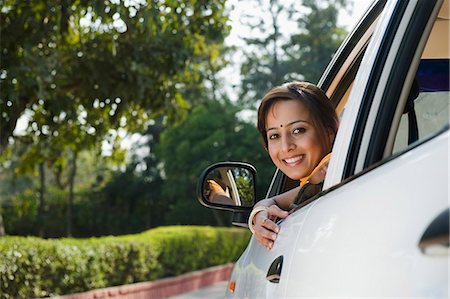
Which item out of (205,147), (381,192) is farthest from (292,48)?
(381,192)

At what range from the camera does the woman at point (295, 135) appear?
8.32 ft

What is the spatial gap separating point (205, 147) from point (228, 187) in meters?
32.1

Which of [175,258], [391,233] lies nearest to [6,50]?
[175,258]

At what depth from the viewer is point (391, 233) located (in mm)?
1424

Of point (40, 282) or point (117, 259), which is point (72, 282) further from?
point (117, 259)

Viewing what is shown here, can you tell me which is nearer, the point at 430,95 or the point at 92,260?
the point at 430,95

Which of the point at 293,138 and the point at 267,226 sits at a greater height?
the point at 293,138

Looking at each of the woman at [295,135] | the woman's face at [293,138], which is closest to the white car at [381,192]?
the woman at [295,135]

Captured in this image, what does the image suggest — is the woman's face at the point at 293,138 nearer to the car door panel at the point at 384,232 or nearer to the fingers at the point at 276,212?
the fingers at the point at 276,212

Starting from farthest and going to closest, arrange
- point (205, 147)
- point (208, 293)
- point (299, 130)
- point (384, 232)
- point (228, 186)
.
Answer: point (205, 147) < point (208, 293) < point (228, 186) < point (299, 130) < point (384, 232)

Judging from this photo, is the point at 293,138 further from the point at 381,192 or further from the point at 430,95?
the point at 381,192

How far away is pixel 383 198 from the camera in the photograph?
4.88ft

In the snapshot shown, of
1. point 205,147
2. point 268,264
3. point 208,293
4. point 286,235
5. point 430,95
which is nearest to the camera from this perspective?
point 286,235

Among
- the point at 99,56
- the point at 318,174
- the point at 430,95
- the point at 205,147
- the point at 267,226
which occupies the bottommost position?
the point at 267,226
